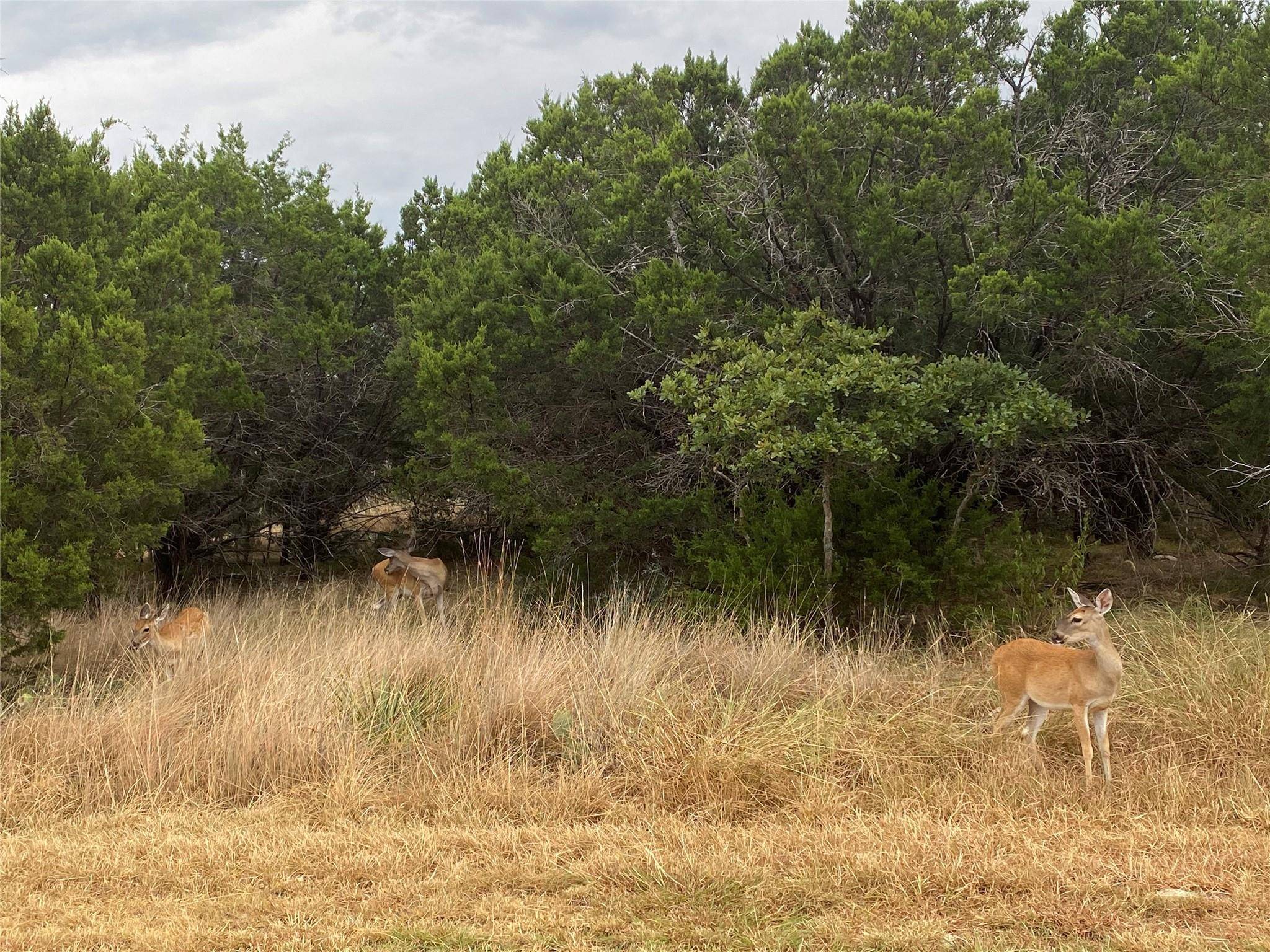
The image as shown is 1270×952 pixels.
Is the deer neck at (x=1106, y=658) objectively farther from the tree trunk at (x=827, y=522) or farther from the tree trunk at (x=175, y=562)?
the tree trunk at (x=175, y=562)

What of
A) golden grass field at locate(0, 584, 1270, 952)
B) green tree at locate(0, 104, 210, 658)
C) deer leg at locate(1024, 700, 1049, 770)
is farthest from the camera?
green tree at locate(0, 104, 210, 658)

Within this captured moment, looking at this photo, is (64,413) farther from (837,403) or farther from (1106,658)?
(1106,658)

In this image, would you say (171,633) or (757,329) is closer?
(171,633)

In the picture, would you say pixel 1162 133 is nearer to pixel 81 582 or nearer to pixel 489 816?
pixel 489 816

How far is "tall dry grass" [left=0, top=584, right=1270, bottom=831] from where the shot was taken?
690cm

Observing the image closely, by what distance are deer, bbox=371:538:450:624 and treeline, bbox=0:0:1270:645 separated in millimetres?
1125

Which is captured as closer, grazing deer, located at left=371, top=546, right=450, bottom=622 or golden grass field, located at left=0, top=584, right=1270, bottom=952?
golden grass field, located at left=0, top=584, right=1270, bottom=952

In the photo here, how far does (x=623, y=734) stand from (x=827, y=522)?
4698mm

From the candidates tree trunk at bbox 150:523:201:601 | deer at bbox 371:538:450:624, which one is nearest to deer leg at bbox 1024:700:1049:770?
deer at bbox 371:538:450:624

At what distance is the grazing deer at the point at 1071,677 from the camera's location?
23.4ft

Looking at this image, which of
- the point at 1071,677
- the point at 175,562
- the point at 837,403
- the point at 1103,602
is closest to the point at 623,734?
the point at 1071,677

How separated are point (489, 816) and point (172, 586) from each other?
469 inches

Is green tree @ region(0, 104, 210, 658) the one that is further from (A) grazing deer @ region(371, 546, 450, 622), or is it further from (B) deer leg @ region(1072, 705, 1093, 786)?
(B) deer leg @ region(1072, 705, 1093, 786)

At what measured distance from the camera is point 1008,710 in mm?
7543
